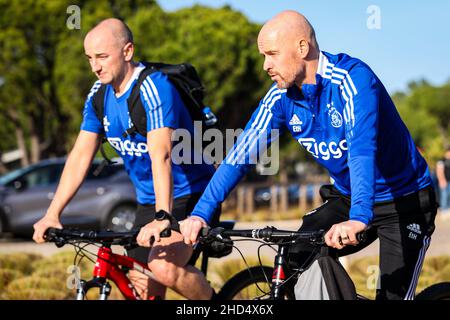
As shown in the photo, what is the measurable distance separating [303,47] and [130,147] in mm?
→ 1427

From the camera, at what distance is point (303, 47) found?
384 centimetres

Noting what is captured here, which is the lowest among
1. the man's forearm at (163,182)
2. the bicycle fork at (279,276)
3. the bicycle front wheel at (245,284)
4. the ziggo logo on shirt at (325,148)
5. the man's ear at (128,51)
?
the bicycle front wheel at (245,284)

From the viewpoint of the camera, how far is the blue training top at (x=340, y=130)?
3748 mm

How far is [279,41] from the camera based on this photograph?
3.76m

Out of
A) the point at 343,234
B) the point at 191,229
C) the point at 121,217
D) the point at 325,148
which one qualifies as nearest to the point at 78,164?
the point at 191,229

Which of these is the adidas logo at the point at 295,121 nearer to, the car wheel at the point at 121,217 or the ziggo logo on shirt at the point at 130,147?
the ziggo logo on shirt at the point at 130,147

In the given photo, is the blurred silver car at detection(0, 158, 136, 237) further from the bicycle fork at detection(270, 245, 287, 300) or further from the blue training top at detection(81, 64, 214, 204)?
the bicycle fork at detection(270, 245, 287, 300)

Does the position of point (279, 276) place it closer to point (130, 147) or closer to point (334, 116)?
point (334, 116)

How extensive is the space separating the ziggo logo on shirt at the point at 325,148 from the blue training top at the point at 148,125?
84cm

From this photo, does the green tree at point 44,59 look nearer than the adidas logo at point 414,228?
No

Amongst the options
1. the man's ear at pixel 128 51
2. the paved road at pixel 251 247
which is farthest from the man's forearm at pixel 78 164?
the paved road at pixel 251 247

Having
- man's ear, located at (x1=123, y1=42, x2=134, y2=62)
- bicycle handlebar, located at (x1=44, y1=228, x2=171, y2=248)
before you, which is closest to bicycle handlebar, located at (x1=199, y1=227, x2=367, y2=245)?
bicycle handlebar, located at (x1=44, y1=228, x2=171, y2=248)

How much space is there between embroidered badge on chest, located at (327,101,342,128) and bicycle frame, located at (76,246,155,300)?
4.72ft

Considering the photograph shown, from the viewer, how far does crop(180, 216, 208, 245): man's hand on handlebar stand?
12.7 ft
